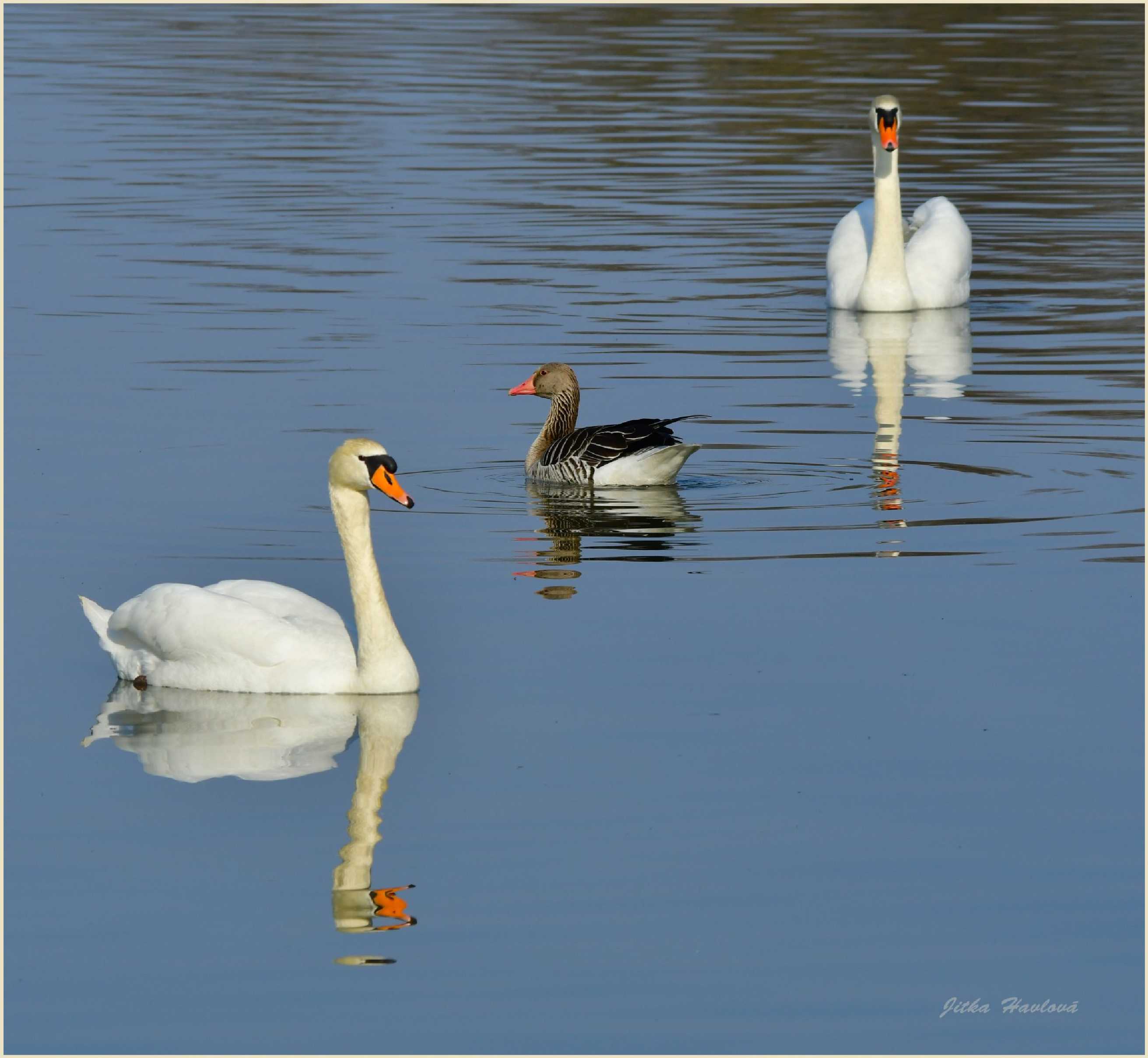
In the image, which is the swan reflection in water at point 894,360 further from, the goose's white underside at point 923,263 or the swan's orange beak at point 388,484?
the swan's orange beak at point 388,484

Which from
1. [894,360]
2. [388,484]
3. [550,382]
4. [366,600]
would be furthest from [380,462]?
[894,360]

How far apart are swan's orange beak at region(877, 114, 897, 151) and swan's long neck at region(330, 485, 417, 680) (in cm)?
1111

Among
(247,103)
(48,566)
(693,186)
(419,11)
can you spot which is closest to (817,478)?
(48,566)

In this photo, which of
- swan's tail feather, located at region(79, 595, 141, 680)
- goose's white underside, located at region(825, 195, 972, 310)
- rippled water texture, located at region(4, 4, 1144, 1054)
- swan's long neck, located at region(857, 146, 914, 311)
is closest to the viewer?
rippled water texture, located at region(4, 4, 1144, 1054)

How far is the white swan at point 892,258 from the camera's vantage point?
779 inches

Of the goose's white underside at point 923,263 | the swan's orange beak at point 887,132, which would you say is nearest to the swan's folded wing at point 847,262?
the goose's white underside at point 923,263

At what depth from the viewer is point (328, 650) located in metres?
9.32

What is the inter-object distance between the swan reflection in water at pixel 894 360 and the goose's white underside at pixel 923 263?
125 mm

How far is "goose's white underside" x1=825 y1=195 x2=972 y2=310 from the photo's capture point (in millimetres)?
19891

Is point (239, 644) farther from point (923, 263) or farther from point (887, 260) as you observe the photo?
point (923, 263)

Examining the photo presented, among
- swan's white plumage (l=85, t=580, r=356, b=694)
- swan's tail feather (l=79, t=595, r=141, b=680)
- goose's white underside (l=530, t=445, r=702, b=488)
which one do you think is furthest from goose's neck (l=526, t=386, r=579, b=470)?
swan's white plumage (l=85, t=580, r=356, b=694)

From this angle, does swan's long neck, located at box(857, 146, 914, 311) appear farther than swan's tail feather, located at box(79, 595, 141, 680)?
Yes

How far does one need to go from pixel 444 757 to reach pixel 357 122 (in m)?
25.5

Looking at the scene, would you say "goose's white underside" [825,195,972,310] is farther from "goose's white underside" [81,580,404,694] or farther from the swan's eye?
"goose's white underside" [81,580,404,694]
